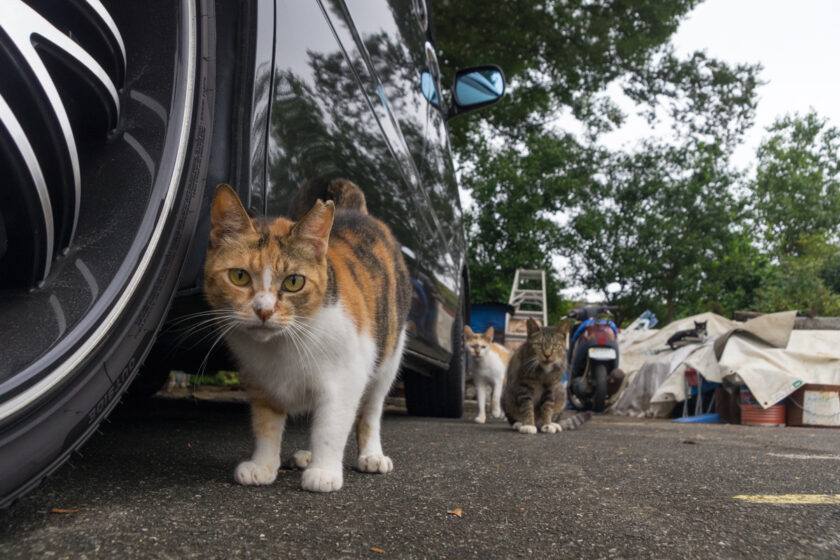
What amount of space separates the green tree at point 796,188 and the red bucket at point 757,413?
73.7ft

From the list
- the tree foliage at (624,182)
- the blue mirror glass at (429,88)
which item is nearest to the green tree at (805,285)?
the tree foliage at (624,182)

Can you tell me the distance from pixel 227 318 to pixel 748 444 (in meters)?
3.04

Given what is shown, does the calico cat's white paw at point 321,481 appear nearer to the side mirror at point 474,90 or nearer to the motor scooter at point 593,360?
the side mirror at point 474,90

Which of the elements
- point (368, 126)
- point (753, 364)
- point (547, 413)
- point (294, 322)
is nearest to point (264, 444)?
point (294, 322)

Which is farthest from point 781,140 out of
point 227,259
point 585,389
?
point 227,259

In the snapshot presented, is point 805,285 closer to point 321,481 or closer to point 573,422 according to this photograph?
point 573,422

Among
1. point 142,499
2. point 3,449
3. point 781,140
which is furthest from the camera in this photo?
point 781,140

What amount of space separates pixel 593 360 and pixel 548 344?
3202mm

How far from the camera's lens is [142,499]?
1344mm

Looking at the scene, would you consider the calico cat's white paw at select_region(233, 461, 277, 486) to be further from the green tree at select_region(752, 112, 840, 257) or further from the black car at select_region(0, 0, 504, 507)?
the green tree at select_region(752, 112, 840, 257)

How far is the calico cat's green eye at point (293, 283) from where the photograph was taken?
5.36ft

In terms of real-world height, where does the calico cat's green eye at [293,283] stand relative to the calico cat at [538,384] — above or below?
above

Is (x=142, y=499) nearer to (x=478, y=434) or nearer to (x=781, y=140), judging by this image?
(x=478, y=434)

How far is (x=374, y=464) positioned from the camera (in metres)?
1.98
